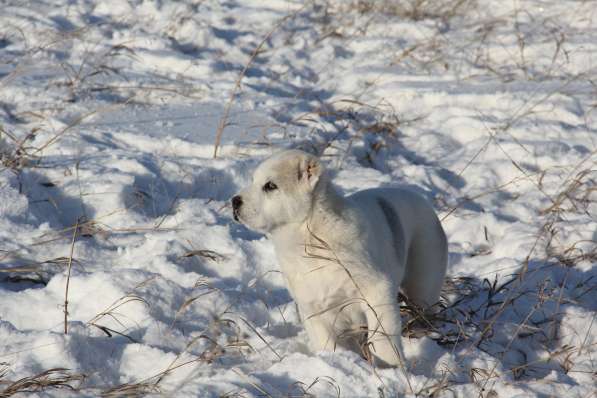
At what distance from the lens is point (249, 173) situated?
6012mm

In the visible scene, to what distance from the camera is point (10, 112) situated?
641 cm

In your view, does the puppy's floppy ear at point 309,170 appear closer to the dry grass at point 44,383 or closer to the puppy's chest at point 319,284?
the puppy's chest at point 319,284

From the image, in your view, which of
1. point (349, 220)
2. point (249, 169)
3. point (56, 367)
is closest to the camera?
point (56, 367)

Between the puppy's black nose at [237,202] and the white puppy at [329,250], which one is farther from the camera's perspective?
the puppy's black nose at [237,202]

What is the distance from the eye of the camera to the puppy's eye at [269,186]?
3846 mm

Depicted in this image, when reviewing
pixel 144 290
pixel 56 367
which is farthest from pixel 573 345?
pixel 56 367

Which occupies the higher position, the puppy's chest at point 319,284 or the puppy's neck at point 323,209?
the puppy's neck at point 323,209

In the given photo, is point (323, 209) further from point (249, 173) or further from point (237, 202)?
point (249, 173)

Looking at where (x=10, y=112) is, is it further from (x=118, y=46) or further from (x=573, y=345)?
(x=573, y=345)

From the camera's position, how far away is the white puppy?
369cm

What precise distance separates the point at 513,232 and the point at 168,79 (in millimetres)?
3733

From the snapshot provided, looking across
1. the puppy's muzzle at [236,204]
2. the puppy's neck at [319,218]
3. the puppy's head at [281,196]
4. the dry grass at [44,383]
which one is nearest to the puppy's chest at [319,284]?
the puppy's neck at [319,218]

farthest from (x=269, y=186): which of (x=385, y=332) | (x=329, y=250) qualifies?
(x=385, y=332)

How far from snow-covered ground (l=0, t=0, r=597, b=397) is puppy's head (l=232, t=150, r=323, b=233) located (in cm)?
53
